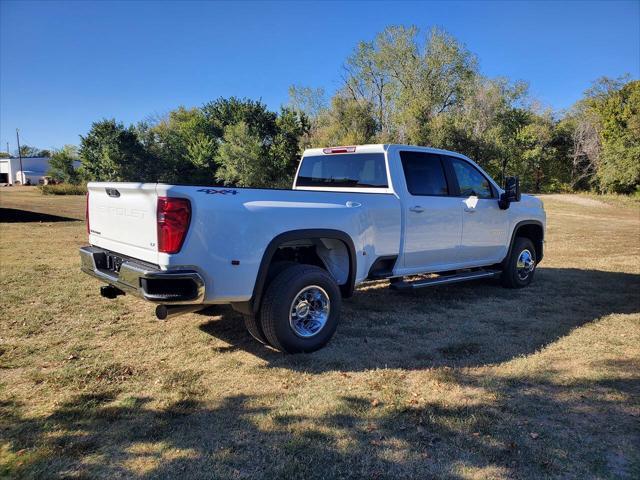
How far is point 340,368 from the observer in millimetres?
4250

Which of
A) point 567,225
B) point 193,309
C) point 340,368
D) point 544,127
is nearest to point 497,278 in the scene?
point 340,368

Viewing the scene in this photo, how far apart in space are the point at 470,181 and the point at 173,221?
439 centimetres

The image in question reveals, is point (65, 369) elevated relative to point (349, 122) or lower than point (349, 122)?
lower

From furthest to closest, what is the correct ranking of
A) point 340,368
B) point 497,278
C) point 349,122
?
1. point 349,122
2. point 497,278
3. point 340,368

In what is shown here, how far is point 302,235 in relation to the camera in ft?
14.3

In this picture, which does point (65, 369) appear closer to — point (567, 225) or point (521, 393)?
point (521, 393)

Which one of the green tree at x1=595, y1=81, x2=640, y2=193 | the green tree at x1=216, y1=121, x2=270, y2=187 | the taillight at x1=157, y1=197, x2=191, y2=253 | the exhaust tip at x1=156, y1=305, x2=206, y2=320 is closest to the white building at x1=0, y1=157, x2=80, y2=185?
the green tree at x1=216, y1=121, x2=270, y2=187

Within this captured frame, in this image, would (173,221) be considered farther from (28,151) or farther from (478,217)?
(28,151)

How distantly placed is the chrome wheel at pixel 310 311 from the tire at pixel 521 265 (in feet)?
12.5

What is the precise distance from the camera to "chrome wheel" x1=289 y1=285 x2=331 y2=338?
4.46 metres

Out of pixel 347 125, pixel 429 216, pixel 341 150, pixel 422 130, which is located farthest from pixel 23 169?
pixel 429 216

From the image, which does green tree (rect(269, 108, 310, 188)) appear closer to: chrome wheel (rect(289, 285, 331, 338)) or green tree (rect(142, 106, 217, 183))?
green tree (rect(142, 106, 217, 183))

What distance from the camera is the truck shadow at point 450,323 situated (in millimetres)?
4496

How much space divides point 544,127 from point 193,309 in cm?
4212
